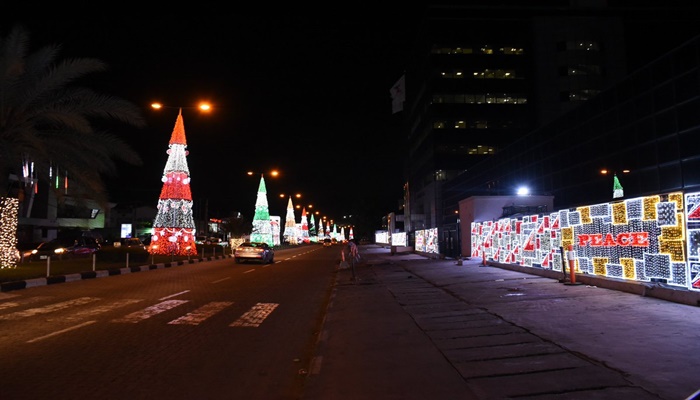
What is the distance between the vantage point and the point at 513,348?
722 cm

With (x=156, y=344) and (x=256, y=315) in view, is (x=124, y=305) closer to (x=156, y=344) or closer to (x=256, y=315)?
(x=256, y=315)

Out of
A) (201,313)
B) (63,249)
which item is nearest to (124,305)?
(201,313)

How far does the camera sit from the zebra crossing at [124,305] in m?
10.5

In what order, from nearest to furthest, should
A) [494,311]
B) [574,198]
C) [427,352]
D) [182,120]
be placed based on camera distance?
[427,352]
[494,311]
[574,198]
[182,120]

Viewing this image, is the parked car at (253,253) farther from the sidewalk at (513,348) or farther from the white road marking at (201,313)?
the sidewalk at (513,348)

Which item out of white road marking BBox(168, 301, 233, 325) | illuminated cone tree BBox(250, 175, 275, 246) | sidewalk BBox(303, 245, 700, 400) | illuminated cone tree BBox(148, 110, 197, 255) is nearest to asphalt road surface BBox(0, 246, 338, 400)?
white road marking BBox(168, 301, 233, 325)

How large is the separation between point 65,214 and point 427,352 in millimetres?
66994

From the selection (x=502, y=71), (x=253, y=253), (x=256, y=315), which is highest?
(x=502, y=71)

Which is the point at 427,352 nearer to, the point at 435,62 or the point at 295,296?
the point at 295,296

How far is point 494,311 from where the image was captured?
10648 mm

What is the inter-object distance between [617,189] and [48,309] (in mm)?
26163

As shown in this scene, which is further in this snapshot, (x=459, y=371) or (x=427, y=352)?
(x=427, y=352)

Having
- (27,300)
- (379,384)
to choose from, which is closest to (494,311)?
(379,384)

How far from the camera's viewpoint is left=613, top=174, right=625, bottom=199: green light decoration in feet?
87.9
